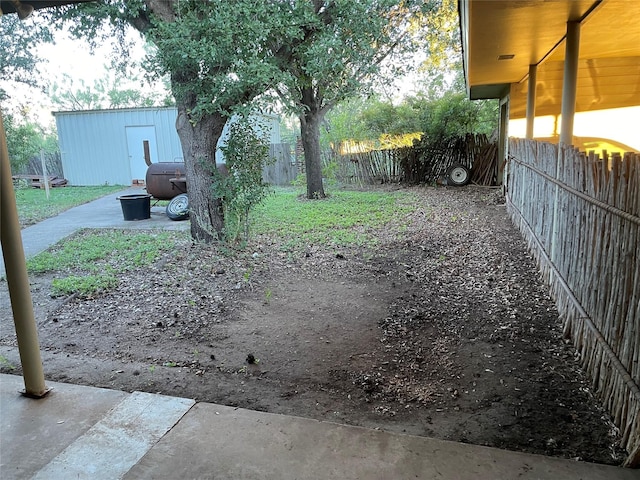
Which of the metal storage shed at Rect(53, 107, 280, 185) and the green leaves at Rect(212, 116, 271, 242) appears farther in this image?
the metal storage shed at Rect(53, 107, 280, 185)

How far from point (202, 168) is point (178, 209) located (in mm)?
3221

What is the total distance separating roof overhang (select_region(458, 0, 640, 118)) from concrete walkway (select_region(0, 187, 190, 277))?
602 centimetres

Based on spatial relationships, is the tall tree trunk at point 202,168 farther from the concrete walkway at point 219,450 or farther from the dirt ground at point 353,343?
the concrete walkway at point 219,450

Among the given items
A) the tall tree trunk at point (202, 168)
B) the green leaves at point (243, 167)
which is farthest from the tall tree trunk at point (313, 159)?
the tall tree trunk at point (202, 168)

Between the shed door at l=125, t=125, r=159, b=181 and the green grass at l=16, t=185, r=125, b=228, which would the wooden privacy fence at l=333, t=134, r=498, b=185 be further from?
the green grass at l=16, t=185, r=125, b=228

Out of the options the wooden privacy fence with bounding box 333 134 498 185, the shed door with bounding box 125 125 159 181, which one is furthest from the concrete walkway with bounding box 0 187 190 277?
the wooden privacy fence with bounding box 333 134 498 185

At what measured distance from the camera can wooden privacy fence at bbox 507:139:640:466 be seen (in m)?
2.46

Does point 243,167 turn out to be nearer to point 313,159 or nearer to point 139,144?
point 313,159

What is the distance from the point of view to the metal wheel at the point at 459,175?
1423 cm

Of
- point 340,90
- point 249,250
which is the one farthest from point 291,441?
point 340,90

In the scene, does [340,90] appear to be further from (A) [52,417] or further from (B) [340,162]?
(A) [52,417]

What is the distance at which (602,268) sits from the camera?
9.96 feet

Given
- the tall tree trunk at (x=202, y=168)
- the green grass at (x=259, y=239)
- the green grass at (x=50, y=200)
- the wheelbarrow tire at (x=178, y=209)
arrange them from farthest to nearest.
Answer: the green grass at (x=50, y=200) → the wheelbarrow tire at (x=178, y=209) → the tall tree trunk at (x=202, y=168) → the green grass at (x=259, y=239)

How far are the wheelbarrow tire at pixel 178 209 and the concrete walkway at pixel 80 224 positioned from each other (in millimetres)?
154
